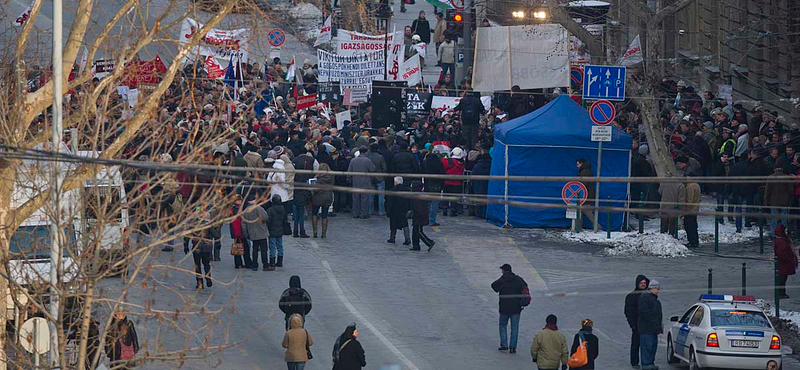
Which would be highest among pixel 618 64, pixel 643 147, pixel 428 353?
pixel 618 64

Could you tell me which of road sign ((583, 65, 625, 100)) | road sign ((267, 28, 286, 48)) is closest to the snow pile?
road sign ((583, 65, 625, 100))

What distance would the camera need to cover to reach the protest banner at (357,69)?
110 ft

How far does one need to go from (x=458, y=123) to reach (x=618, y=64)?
6013 mm

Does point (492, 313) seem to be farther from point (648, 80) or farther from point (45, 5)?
point (45, 5)

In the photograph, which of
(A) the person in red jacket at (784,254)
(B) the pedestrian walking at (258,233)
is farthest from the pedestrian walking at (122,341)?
(A) the person in red jacket at (784,254)

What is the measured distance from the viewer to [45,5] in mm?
47969

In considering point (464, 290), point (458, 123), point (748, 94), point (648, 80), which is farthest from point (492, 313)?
point (748, 94)

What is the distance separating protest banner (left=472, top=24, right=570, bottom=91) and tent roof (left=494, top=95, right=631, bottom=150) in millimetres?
3894

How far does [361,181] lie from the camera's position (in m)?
26.8

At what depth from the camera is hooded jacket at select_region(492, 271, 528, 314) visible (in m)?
18.5

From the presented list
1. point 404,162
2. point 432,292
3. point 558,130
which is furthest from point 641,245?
point 432,292

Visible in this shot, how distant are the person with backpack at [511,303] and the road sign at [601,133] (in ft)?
24.6

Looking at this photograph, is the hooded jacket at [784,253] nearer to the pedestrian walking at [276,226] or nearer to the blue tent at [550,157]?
the blue tent at [550,157]

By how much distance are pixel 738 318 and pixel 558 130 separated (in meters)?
9.59
